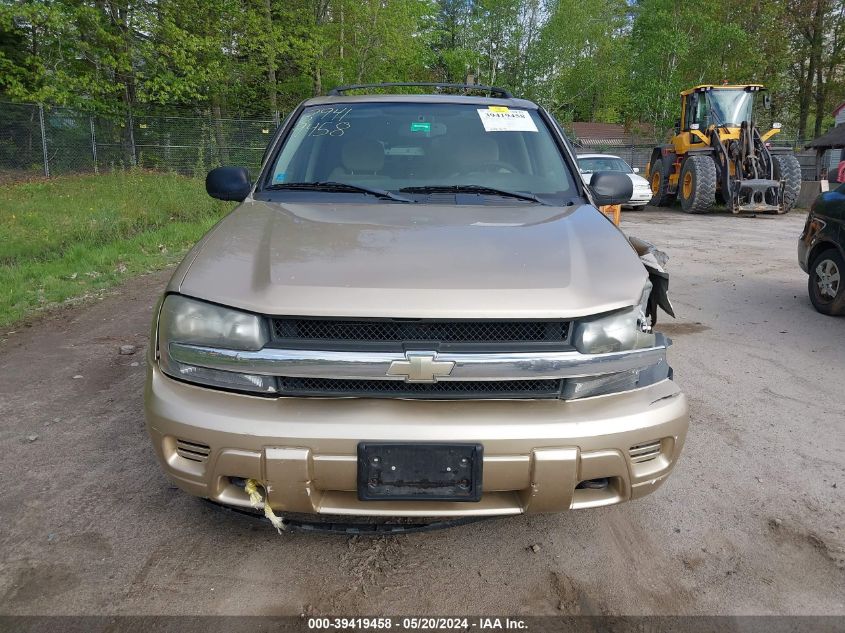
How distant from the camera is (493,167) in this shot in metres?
3.29

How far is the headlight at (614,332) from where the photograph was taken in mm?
2053

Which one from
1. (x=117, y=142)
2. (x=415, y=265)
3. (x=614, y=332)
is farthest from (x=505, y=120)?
(x=117, y=142)

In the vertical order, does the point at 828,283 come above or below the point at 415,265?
below

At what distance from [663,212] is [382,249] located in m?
16.6

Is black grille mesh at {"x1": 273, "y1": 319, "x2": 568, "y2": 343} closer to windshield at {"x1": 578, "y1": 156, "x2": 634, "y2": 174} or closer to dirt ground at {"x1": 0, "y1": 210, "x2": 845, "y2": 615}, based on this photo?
dirt ground at {"x1": 0, "y1": 210, "x2": 845, "y2": 615}

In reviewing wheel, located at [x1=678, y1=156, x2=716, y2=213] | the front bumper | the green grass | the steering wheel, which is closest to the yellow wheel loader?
wheel, located at [x1=678, y1=156, x2=716, y2=213]

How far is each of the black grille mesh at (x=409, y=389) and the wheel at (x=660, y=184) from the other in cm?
1722

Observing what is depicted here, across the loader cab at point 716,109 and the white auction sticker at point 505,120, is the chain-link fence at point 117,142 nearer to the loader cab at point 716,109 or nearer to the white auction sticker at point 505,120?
the loader cab at point 716,109

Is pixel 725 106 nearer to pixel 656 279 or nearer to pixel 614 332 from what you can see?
pixel 656 279

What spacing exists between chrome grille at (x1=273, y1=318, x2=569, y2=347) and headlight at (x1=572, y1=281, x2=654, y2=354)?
72mm

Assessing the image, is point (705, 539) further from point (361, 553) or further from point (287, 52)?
point (287, 52)

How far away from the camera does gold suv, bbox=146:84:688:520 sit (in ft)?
6.39

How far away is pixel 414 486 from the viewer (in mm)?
1983

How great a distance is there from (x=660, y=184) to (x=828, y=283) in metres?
12.8
